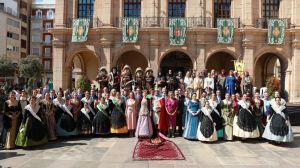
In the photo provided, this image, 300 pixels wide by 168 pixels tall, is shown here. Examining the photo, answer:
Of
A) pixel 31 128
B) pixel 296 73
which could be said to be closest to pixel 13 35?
pixel 296 73

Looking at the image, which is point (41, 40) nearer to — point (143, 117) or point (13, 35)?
point (13, 35)

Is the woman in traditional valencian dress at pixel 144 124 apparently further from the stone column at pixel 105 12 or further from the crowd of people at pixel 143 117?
the stone column at pixel 105 12

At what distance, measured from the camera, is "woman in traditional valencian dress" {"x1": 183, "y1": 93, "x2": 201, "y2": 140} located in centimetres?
1361

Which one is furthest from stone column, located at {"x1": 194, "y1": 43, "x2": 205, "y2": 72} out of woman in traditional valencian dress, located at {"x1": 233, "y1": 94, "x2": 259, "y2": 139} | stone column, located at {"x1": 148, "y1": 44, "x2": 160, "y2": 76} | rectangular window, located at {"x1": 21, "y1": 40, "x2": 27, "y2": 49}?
rectangular window, located at {"x1": 21, "y1": 40, "x2": 27, "y2": 49}

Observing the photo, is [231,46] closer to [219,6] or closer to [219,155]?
[219,6]

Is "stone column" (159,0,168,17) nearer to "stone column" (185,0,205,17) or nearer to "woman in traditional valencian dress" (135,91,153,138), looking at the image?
"stone column" (185,0,205,17)

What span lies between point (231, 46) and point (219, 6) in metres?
3.53

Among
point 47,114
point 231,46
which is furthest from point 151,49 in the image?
point 47,114

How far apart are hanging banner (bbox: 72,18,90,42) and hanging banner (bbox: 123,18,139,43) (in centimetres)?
306

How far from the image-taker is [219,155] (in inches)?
444

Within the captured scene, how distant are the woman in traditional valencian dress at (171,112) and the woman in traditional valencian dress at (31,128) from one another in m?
4.74

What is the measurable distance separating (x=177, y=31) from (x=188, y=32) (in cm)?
100

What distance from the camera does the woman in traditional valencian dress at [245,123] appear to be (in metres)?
13.3

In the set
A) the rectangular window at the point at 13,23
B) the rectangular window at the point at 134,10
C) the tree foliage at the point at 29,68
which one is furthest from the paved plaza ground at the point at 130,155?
the rectangular window at the point at 13,23
